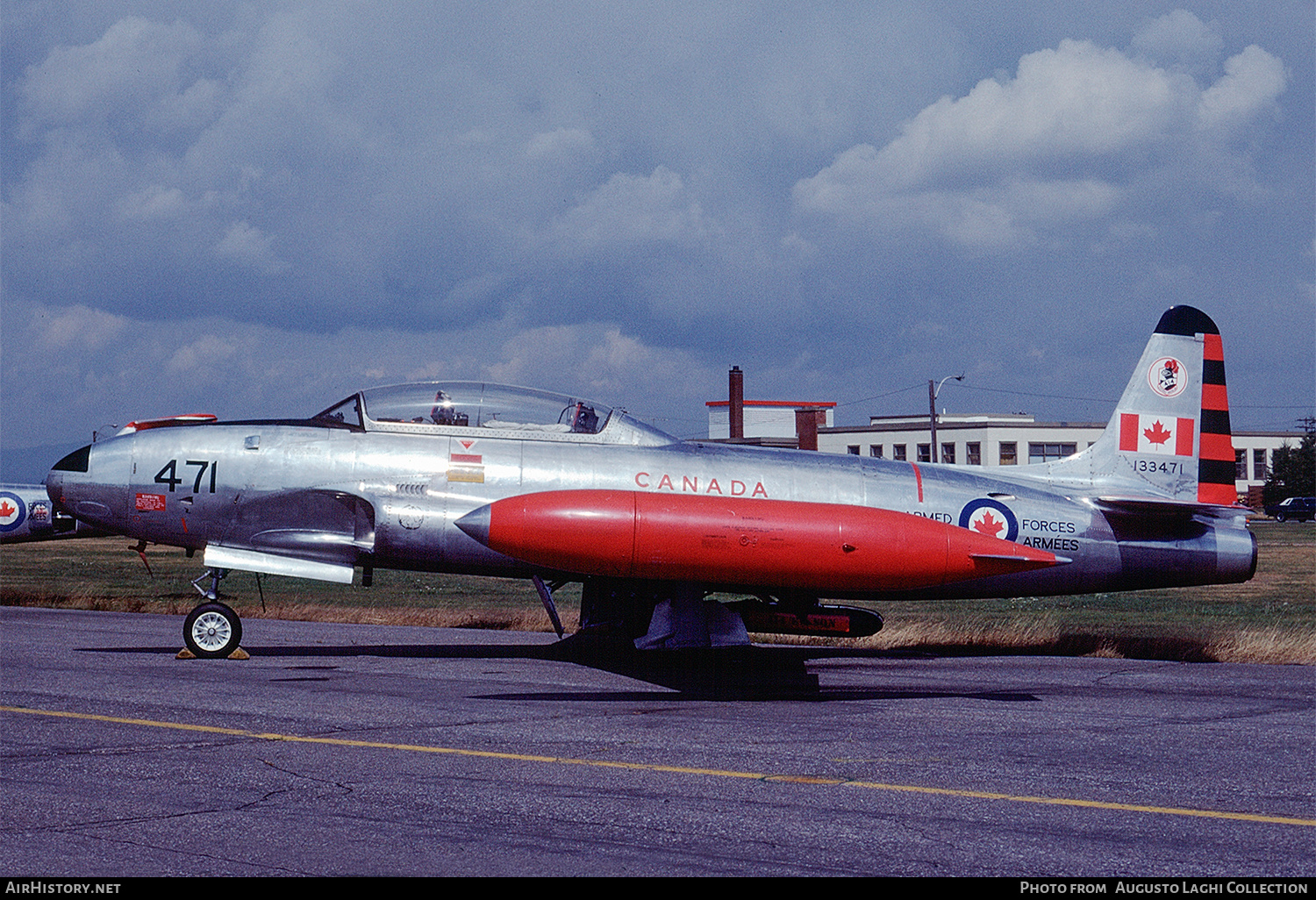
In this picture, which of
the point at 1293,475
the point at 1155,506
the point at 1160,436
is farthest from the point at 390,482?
the point at 1293,475

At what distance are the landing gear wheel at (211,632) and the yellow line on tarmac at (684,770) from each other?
3.49 meters

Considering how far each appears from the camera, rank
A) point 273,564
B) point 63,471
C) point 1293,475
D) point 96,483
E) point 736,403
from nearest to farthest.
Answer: point 273,564 → point 96,483 → point 63,471 → point 736,403 → point 1293,475

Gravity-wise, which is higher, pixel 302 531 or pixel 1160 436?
pixel 1160 436

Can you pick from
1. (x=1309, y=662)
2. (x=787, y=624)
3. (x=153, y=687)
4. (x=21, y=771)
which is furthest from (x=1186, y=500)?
(x=21, y=771)

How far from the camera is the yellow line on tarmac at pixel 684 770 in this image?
7.01 m

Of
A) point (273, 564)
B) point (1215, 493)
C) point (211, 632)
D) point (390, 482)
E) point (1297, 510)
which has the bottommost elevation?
→ point (211, 632)

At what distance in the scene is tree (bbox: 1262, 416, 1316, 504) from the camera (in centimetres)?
11925

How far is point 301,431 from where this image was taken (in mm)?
14211

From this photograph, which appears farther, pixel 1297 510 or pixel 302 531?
pixel 1297 510

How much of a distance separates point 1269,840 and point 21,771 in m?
7.59

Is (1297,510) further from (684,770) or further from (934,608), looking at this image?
(684,770)

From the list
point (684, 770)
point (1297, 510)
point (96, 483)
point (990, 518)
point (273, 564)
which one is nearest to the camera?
point (684, 770)

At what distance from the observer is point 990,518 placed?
1478cm

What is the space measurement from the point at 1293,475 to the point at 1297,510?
11385mm
